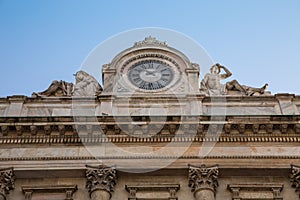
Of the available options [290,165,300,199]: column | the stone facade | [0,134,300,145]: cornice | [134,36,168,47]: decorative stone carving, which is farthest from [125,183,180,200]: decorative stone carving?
[134,36,168,47]: decorative stone carving

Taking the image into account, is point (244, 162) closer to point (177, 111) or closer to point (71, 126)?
point (177, 111)

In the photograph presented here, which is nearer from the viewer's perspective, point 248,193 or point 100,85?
point 248,193

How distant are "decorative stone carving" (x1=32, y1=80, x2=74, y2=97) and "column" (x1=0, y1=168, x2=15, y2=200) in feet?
15.3

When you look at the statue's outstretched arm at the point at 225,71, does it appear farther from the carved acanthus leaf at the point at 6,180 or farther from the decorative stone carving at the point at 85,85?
the carved acanthus leaf at the point at 6,180

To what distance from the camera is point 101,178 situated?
2134cm

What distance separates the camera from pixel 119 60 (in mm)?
26703

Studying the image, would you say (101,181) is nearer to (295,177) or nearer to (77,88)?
(77,88)

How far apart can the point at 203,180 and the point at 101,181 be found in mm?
3875

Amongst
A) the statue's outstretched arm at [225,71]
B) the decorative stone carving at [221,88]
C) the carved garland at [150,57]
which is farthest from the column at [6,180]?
the statue's outstretched arm at [225,71]

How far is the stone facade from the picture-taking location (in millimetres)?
21438

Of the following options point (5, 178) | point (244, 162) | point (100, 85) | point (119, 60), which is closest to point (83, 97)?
point (100, 85)

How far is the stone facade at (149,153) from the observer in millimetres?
21438

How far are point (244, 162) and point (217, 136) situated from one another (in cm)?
149

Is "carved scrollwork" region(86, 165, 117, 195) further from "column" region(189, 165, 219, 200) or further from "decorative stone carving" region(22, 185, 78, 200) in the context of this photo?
"column" region(189, 165, 219, 200)
